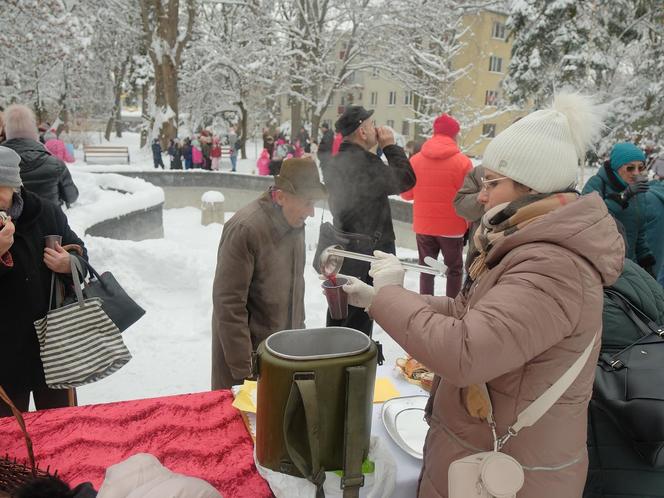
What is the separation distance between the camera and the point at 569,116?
1.49 meters

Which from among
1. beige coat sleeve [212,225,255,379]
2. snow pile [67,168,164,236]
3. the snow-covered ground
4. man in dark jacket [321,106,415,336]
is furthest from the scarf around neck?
snow pile [67,168,164,236]

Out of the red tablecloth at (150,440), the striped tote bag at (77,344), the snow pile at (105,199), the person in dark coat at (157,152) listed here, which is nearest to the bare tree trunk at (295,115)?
the person in dark coat at (157,152)

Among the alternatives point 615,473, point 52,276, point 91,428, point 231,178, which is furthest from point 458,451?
point 231,178

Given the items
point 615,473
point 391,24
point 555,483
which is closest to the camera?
point 555,483

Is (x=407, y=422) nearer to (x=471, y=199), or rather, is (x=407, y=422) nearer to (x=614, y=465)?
(x=614, y=465)

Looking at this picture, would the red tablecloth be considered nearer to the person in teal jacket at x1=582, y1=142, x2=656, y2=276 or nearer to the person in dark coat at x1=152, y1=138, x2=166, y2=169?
the person in teal jacket at x1=582, y1=142, x2=656, y2=276

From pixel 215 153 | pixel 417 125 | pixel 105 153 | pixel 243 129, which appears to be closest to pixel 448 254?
pixel 215 153

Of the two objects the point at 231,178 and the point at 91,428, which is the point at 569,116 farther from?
the point at 231,178

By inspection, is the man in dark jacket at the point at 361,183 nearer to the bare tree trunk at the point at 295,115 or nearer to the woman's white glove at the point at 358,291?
the woman's white glove at the point at 358,291

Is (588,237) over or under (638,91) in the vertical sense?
under

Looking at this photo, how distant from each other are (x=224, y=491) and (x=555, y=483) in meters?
0.95

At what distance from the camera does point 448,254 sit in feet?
16.8

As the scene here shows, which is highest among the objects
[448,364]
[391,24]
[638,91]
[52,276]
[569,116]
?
[391,24]

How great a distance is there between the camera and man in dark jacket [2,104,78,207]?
4250 mm
